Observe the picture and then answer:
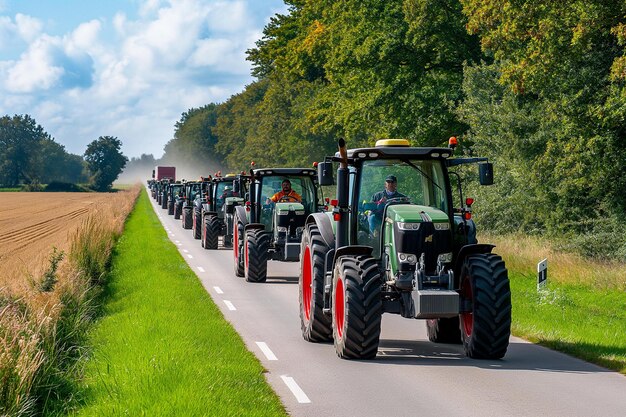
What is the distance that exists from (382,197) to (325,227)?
4.46ft

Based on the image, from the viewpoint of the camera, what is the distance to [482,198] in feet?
107

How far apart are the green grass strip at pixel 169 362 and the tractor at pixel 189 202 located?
26919 millimetres

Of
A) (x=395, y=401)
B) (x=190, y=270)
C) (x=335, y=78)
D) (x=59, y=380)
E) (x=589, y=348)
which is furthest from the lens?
(x=335, y=78)

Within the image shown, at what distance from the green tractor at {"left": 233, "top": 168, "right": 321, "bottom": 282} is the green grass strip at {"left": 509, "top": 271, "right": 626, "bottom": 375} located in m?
5.06

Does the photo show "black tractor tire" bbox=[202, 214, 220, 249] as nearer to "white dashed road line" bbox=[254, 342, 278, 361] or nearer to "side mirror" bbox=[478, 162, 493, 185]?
"white dashed road line" bbox=[254, 342, 278, 361]

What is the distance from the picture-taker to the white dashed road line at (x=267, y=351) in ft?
38.6

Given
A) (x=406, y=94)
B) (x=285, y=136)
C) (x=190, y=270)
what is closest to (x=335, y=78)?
(x=406, y=94)

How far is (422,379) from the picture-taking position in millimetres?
10445

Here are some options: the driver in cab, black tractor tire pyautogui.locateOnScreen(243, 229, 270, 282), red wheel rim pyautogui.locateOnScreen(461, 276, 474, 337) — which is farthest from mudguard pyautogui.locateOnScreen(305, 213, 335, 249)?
black tractor tire pyautogui.locateOnScreen(243, 229, 270, 282)

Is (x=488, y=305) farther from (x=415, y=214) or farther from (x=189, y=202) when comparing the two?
(x=189, y=202)

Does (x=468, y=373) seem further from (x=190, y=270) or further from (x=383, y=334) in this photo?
(x=190, y=270)

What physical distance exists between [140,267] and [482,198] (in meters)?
13.0


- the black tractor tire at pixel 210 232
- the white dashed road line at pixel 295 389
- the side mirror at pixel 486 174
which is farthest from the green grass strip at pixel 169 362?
the black tractor tire at pixel 210 232

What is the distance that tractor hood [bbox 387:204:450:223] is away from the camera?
1153cm
